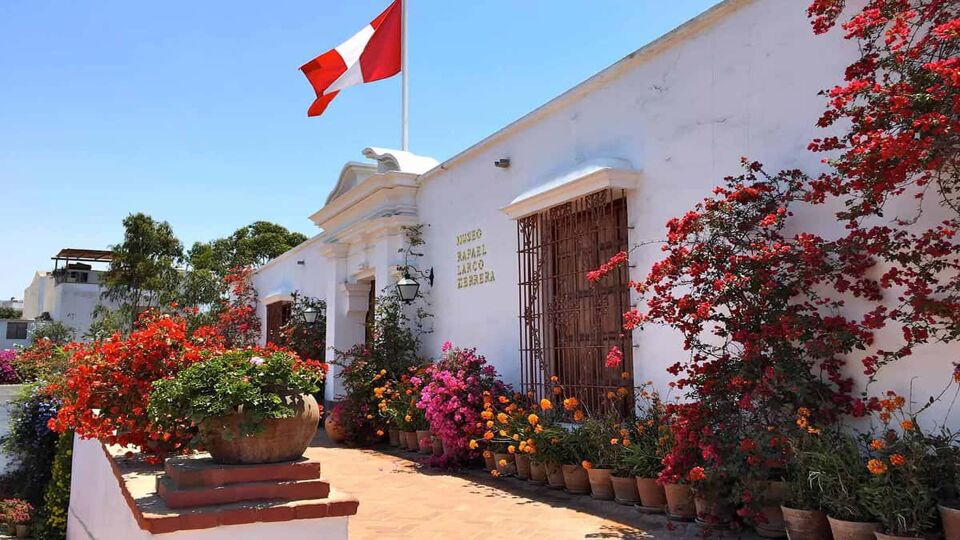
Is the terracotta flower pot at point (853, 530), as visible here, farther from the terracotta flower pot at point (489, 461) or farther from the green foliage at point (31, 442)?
the green foliage at point (31, 442)

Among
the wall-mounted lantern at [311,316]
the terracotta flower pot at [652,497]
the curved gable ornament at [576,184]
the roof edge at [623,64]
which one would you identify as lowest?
the terracotta flower pot at [652,497]

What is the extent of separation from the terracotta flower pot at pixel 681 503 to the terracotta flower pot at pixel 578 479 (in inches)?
45.7

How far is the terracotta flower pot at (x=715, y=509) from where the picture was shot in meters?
4.74

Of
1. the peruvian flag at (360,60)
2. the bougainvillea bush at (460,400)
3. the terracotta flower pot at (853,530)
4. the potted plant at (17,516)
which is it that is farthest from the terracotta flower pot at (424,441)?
the peruvian flag at (360,60)

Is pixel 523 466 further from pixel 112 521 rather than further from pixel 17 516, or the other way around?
pixel 17 516

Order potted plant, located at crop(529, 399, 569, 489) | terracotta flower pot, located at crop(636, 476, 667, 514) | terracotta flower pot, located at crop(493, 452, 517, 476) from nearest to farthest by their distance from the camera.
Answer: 1. terracotta flower pot, located at crop(636, 476, 667, 514)
2. potted plant, located at crop(529, 399, 569, 489)
3. terracotta flower pot, located at crop(493, 452, 517, 476)

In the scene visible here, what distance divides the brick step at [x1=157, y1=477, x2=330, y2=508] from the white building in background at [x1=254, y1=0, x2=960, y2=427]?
3.44 metres

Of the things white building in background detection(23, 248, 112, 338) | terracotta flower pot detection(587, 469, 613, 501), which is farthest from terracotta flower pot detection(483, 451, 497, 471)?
white building in background detection(23, 248, 112, 338)

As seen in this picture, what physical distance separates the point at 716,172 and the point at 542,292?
102 inches

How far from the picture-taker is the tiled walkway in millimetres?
5281

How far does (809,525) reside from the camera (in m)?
4.26

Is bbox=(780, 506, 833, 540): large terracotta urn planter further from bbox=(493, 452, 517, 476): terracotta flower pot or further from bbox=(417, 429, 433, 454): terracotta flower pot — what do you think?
bbox=(417, 429, 433, 454): terracotta flower pot

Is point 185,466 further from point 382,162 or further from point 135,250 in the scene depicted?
point 135,250

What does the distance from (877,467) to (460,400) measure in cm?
A: 465
